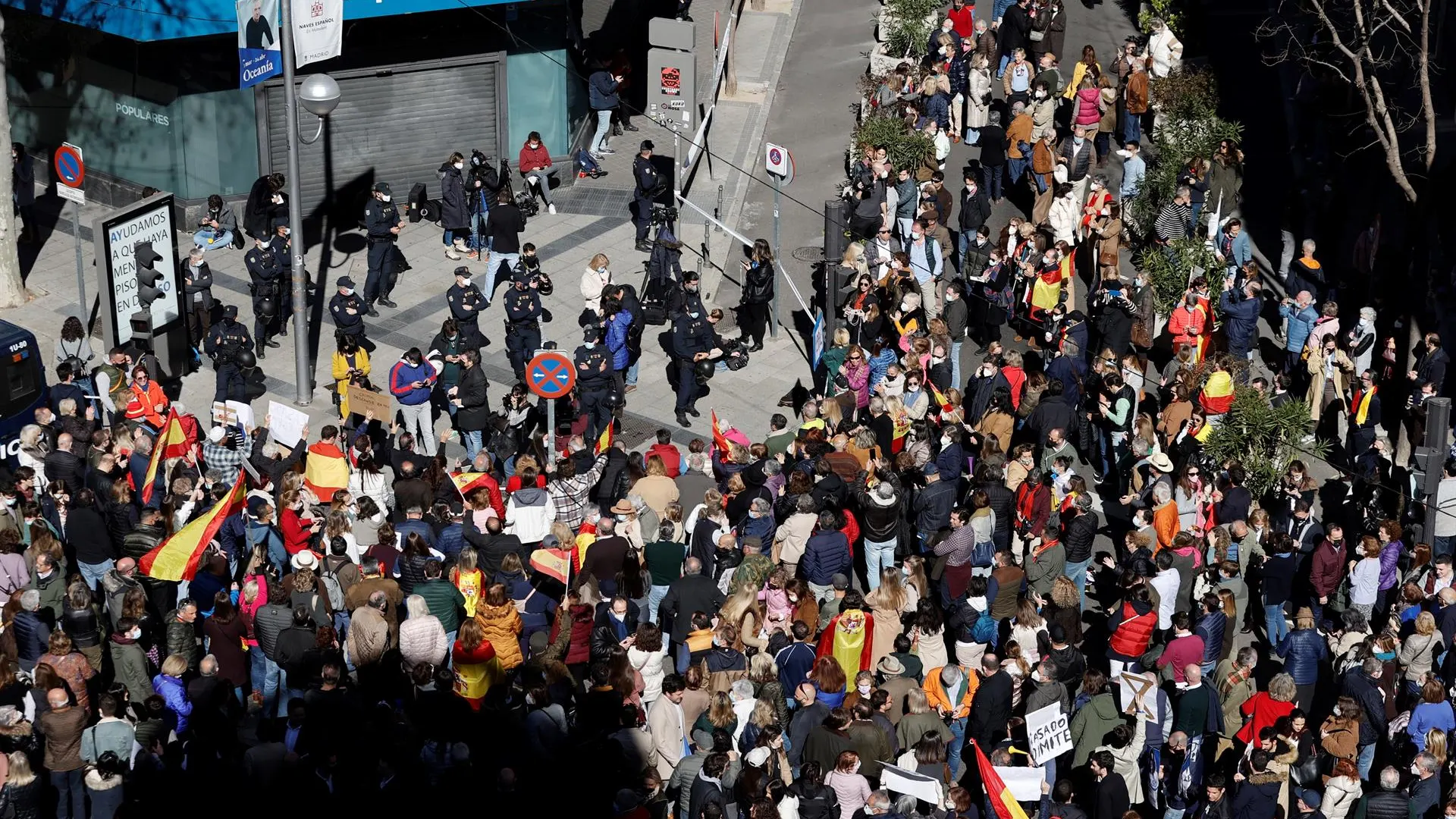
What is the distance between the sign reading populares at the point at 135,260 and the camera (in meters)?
23.0

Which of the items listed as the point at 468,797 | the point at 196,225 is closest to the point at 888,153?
the point at 196,225

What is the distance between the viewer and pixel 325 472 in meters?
19.0

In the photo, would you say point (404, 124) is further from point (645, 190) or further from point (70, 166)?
point (70, 166)

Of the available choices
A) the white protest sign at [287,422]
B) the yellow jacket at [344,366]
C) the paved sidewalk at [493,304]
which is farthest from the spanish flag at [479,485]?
the yellow jacket at [344,366]

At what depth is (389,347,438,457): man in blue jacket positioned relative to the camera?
21.2m

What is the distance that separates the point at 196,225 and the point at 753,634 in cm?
1423

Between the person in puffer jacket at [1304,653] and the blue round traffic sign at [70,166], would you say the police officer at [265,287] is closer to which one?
the blue round traffic sign at [70,166]

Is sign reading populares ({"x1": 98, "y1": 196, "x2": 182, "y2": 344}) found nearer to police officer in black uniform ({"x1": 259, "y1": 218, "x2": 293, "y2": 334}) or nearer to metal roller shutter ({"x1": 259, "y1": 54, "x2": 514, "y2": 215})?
police officer in black uniform ({"x1": 259, "y1": 218, "x2": 293, "y2": 334})

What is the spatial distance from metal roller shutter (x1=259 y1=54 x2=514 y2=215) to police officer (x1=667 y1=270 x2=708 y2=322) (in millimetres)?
6806

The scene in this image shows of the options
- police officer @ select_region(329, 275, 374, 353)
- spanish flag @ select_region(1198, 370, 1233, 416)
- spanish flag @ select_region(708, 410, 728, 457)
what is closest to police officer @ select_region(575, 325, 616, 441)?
spanish flag @ select_region(708, 410, 728, 457)

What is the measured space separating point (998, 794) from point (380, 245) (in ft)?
44.3

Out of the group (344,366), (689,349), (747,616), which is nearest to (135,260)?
(344,366)

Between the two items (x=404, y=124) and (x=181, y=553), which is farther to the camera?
(x=404, y=124)

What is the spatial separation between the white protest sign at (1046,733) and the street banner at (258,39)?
12.1 meters
